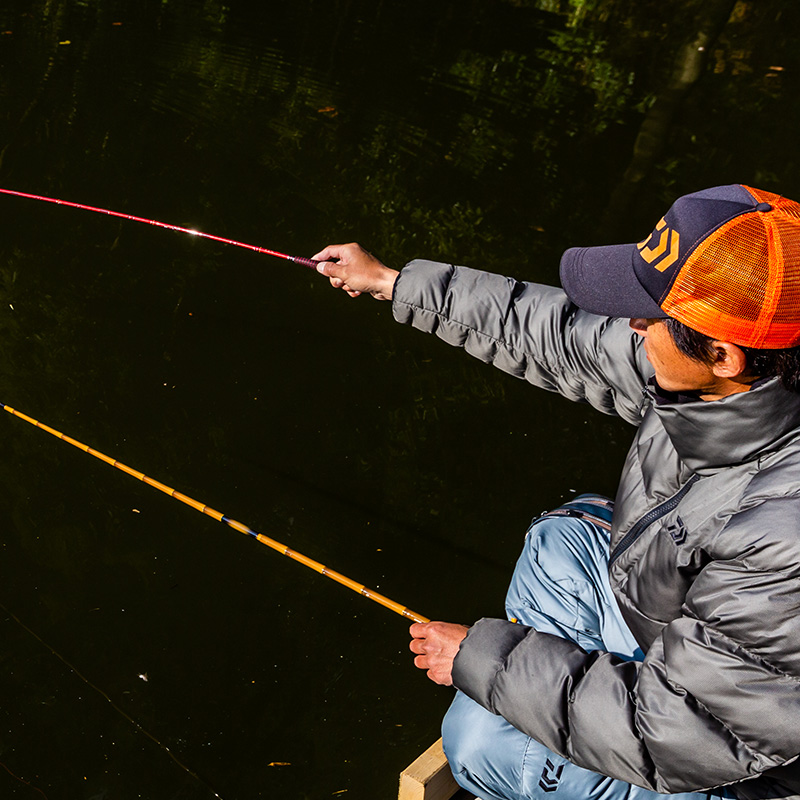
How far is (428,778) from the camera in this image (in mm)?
1987

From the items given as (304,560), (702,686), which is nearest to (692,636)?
(702,686)

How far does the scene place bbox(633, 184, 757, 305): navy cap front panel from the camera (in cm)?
153

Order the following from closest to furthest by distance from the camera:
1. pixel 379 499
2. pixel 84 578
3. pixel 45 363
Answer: pixel 84 578 < pixel 379 499 < pixel 45 363

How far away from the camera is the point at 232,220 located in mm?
4691

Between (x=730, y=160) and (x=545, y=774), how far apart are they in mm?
4767

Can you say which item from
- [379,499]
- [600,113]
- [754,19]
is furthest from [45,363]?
[754,19]

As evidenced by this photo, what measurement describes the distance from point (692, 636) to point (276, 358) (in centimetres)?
262

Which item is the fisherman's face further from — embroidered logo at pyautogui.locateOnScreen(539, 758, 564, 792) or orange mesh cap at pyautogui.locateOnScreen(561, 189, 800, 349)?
embroidered logo at pyautogui.locateOnScreen(539, 758, 564, 792)

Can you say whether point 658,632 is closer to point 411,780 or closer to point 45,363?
point 411,780

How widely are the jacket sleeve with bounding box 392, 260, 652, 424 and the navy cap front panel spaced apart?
607 millimetres

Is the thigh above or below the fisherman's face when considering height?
below

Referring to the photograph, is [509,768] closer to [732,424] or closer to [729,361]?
[732,424]

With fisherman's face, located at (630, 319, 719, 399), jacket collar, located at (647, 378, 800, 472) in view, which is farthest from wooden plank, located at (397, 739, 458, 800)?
fisherman's face, located at (630, 319, 719, 399)

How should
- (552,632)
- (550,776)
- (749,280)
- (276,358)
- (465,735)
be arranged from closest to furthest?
1. (749,280)
2. (550,776)
3. (465,735)
4. (552,632)
5. (276,358)
